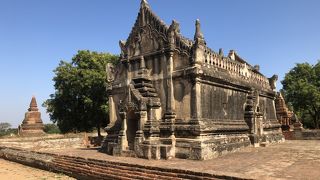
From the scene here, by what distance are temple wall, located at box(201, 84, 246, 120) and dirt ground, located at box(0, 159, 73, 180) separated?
617cm

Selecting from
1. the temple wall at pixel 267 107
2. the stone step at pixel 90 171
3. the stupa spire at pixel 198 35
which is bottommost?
the stone step at pixel 90 171

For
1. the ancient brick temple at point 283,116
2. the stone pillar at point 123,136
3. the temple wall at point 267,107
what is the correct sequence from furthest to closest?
the ancient brick temple at point 283,116 < the temple wall at point 267,107 < the stone pillar at point 123,136

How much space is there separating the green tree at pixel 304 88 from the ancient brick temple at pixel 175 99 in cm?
2238

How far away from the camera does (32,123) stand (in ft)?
116

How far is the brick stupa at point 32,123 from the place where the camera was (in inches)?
1367

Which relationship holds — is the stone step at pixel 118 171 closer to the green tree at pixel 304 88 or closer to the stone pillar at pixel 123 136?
the stone pillar at pixel 123 136

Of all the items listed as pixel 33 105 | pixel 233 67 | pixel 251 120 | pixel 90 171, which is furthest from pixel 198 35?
pixel 33 105

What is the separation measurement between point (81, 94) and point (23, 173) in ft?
56.3

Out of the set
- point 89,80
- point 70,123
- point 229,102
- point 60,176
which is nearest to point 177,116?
point 229,102

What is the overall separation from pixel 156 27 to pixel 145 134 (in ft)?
15.8

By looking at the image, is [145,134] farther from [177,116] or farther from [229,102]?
[229,102]

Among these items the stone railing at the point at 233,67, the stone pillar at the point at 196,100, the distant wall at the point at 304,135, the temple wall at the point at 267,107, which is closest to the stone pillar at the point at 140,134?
the stone pillar at the point at 196,100

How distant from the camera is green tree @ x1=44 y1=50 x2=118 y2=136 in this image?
100 feet

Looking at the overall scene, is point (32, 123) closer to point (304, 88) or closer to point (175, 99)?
point (175, 99)
